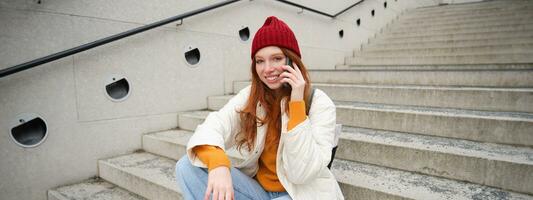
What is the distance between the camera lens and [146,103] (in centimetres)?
267

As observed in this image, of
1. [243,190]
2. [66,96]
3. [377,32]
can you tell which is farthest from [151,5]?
[377,32]

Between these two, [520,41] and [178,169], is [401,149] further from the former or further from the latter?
[520,41]

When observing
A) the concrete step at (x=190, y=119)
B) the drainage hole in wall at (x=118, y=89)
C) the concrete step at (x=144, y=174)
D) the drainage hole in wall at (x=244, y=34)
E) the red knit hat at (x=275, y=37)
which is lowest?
the concrete step at (x=144, y=174)

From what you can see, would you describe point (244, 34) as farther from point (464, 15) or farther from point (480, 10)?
point (480, 10)

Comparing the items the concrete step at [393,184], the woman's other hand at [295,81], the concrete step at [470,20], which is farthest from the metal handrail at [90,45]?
the concrete step at [470,20]

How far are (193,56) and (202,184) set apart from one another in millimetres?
2121

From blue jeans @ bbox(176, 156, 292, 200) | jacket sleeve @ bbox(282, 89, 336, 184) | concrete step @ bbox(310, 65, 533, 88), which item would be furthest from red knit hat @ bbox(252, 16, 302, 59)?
concrete step @ bbox(310, 65, 533, 88)

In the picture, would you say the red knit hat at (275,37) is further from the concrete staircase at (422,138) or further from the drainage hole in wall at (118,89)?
the drainage hole in wall at (118,89)

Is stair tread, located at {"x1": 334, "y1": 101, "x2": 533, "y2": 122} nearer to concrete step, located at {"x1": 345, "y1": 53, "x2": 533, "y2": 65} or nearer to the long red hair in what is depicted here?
the long red hair

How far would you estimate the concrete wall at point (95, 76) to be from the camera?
1.96 m

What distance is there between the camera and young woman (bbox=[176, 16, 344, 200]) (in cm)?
107

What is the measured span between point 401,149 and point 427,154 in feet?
0.47

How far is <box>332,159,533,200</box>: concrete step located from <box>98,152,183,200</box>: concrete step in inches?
41.7

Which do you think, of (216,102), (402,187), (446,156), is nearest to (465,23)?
(446,156)
